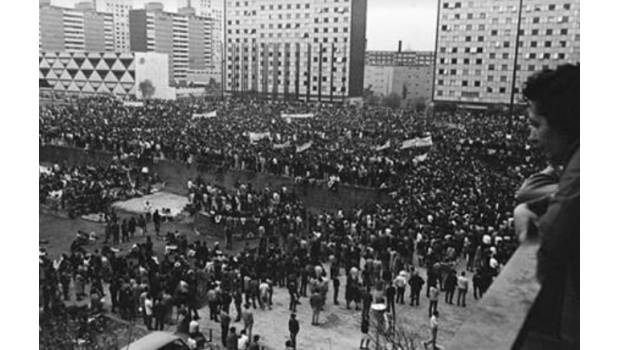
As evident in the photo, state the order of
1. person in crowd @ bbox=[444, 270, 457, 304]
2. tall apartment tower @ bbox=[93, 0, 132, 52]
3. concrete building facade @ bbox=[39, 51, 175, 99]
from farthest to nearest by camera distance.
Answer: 1. tall apartment tower @ bbox=[93, 0, 132, 52]
2. concrete building facade @ bbox=[39, 51, 175, 99]
3. person in crowd @ bbox=[444, 270, 457, 304]

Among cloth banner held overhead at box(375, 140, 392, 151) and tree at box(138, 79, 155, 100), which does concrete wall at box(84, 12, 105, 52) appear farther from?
cloth banner held overhead at box(375, 140, 392, 151)

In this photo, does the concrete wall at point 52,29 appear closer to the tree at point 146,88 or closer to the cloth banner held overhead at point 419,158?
the tree at point 146,88

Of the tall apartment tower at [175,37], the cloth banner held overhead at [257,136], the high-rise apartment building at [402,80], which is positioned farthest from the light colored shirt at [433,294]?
the tall apartment tower at [175,37]

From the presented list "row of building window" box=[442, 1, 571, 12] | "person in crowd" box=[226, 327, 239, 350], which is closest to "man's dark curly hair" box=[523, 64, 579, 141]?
"person in crowd" box=[226, 327, 239, 350]

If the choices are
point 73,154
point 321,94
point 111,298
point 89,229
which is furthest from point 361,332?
point 321,94

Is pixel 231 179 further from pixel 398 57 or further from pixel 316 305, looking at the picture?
pixel 398 57

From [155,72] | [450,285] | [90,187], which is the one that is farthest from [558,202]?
[155,72]
